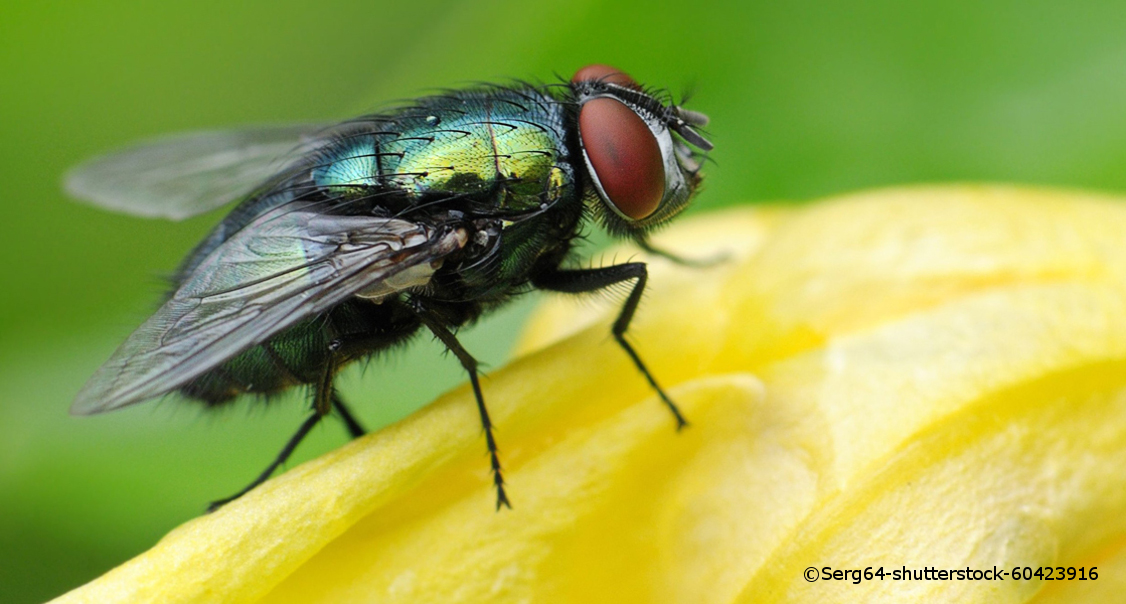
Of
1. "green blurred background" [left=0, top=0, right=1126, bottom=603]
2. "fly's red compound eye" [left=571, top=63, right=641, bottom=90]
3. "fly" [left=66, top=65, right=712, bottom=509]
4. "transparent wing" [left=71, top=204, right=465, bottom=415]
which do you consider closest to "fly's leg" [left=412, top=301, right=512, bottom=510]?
"fly" [left=66, top=65, right=712, bottom=509]

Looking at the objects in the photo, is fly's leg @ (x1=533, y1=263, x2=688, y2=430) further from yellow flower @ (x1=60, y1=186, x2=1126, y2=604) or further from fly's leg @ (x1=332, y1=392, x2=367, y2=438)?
fly's leg @ (x1=332, y1=392, x2=367, y2=438)

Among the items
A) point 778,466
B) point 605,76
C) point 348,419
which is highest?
point 605,76

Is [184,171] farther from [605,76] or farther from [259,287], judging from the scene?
[605,76]

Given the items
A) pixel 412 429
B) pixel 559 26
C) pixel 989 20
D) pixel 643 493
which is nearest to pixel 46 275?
pixel 559 26

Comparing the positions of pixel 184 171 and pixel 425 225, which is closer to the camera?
pixel 425 225

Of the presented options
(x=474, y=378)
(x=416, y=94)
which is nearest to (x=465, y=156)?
A: (x=474, y=378)

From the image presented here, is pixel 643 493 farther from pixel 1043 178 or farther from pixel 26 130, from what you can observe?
pixel 26 130
